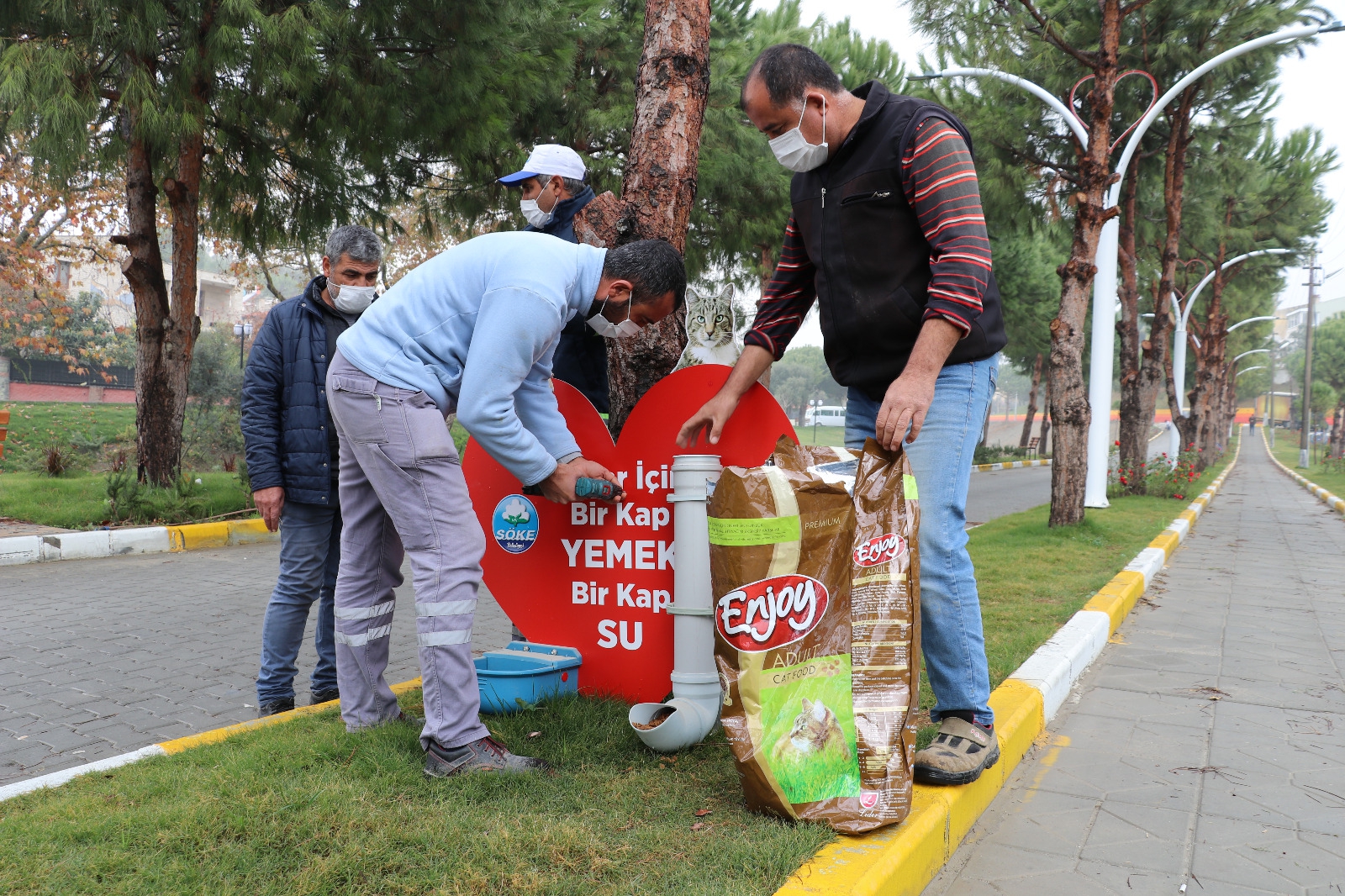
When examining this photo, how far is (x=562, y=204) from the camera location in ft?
13.1

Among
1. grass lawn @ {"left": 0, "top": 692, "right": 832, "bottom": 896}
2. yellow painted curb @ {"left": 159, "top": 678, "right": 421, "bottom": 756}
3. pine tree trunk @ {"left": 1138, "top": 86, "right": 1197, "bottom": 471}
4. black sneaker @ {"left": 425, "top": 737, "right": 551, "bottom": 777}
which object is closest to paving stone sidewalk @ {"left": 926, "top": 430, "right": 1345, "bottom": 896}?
grass lawn @ {"left": 0, "top": 692, "right": 832, "bottom": 896}

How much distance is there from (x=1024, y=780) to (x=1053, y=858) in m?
0.65

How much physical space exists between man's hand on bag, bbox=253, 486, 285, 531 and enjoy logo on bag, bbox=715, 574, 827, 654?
7.05 feet

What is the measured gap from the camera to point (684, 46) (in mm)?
3838

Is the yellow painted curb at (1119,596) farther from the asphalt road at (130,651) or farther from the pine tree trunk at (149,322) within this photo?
the pine tree trunk at (149,322)

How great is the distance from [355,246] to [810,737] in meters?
2.74

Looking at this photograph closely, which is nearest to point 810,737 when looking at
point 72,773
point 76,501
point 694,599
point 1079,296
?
point 694,599

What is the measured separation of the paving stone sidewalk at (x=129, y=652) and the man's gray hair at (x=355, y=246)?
69.9 inches

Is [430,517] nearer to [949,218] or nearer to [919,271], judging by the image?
[919,271]

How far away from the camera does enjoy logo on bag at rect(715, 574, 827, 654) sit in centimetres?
229

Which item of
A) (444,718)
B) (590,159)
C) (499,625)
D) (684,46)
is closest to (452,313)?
→ (444,718)

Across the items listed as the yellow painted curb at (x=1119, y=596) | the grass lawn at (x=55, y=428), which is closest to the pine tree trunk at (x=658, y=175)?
the yellow painted curb at (x=1119, y=596)

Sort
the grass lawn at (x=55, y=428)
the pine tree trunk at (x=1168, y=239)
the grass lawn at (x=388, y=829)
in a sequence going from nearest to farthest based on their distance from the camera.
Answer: the grass lawn at (x=388, y=829) → the pine tree trunk at (x=1168, y=239) → the grass lawn at (x=55, y=428)

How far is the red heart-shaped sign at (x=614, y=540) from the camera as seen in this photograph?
3203 mm
